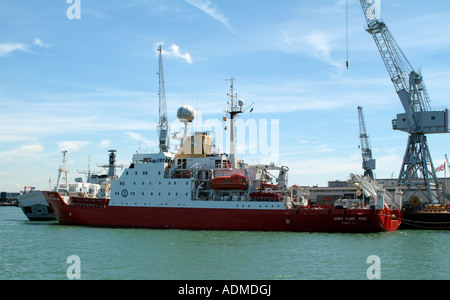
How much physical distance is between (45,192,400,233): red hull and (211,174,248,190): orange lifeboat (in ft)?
5.98

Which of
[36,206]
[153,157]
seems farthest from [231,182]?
[36,206]

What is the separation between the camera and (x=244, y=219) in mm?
31844

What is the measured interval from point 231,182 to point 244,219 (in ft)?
9.72

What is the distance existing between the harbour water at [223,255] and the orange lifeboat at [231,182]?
3.99 metres

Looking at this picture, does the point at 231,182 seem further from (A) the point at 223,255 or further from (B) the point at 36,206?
(B) the point at 36,206

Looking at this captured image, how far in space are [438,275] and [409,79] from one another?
3057cm

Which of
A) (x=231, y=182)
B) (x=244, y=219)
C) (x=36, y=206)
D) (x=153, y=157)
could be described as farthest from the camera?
(x=36, y=206)

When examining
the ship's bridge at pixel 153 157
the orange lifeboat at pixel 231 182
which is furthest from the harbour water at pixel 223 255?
the ship's bridge at pixel 153 157

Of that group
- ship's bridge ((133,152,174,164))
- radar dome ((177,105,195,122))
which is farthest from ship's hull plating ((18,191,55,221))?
radar dome ((177,105,195,122))

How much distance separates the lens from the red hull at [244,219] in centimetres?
3055
